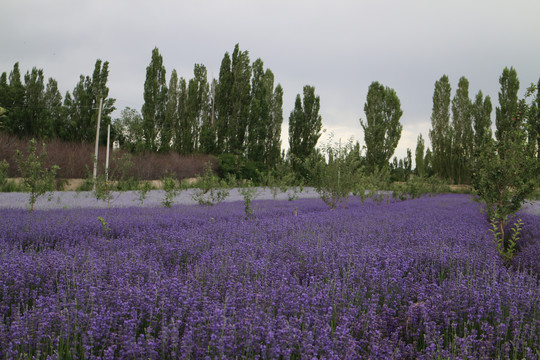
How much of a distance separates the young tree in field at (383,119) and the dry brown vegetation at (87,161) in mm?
13140

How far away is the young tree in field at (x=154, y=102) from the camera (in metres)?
31.5

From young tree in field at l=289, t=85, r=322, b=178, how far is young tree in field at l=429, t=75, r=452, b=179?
10.1 metres

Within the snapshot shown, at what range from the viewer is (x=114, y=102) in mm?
34750

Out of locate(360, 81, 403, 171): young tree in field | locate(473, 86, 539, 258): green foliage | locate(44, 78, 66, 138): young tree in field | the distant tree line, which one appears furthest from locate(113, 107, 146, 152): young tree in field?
locate(473, 86, 539, 258): green foliage

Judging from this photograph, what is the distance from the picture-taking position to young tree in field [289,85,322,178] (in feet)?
113

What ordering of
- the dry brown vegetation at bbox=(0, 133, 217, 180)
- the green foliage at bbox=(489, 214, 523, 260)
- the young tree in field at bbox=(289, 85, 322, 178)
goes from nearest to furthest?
the green foliage at bbox=(489, 214, 523, 260) → the dry brown vegetation at bbox=(0, 133, 217, 180) → the young tree in field at bbox=(289, 85, 322, 178)

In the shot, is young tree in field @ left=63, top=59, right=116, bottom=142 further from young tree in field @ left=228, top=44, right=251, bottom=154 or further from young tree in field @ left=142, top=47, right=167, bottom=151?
young tree in field @ left=228, top=44, right=251, bottom=154

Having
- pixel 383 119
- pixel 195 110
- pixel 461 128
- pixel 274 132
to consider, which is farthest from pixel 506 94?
pixel 195 110

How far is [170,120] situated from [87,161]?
977cm

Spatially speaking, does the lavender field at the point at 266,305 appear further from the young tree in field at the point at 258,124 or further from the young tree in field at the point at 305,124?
the young tree in field at the point at 305,124

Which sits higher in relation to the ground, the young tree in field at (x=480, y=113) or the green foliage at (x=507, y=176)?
the young tree in field at (x=480, y=113)

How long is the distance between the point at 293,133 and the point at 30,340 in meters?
33.0

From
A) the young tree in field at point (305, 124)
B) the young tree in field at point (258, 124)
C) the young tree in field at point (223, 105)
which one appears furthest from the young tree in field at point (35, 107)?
the young tree in field at point (305, 124)

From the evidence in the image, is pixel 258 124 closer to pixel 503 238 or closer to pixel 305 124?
pixel 305 124
